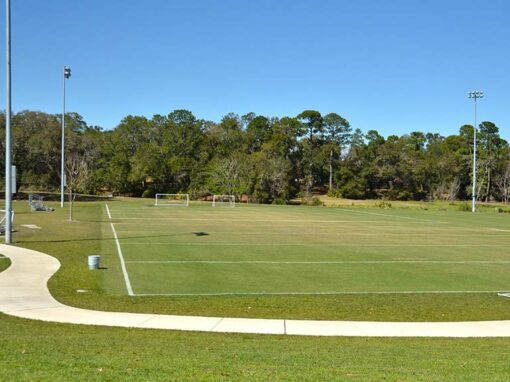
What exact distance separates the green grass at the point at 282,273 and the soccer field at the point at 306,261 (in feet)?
0.12

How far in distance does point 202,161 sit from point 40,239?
75.9 meters

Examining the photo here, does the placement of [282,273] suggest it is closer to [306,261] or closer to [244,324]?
[306,261]

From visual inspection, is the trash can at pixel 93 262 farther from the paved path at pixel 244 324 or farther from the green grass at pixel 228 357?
the green grass at pixel 228 357

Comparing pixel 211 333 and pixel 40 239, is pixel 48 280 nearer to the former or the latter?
pixel 211 333

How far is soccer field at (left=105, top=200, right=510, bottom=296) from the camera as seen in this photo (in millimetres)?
15184

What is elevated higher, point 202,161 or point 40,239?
point 202,161

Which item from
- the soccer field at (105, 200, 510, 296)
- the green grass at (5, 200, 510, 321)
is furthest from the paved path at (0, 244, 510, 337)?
the soccer field at (105, 200, 510, 296)

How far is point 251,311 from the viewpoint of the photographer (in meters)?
11.8

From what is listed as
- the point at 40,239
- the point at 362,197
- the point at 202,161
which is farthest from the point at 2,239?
the point at 362,197

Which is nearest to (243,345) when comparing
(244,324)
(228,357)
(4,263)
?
(228,357)

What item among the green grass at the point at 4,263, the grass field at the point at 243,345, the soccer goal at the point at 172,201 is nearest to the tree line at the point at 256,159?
the soccer goal at the point at 172,201

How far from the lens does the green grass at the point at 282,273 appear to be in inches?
483

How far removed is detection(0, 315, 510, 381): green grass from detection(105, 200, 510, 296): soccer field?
15.9 ft

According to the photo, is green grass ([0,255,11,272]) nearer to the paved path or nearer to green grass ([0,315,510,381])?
the paved path
